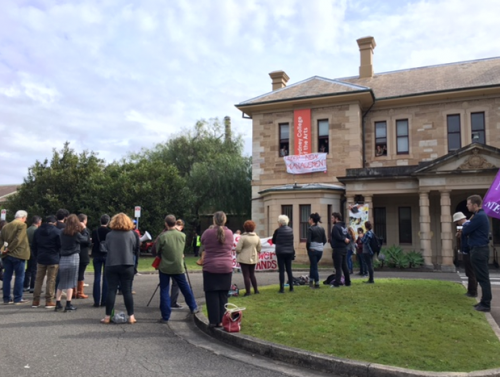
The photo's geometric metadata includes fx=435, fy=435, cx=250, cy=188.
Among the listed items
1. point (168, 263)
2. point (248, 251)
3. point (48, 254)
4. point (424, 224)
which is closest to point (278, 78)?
point (424, 224)

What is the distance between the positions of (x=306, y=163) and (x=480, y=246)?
1584 centimetres

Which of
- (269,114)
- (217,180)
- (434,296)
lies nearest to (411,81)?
(269,114)

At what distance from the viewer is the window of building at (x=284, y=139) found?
24859mm

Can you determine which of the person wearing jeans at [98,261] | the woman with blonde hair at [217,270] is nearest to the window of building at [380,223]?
the person wearing jeans at [98,261]

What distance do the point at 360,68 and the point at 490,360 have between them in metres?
25.5

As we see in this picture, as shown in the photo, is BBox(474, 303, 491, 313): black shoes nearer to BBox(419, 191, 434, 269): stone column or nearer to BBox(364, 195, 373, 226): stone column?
BBox(419, 191, 434, 269): stone column

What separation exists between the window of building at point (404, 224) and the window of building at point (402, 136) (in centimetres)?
320

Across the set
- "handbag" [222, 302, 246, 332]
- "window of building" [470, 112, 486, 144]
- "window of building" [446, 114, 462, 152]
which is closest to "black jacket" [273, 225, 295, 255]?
"handbag" [222, 302, 246, 332]

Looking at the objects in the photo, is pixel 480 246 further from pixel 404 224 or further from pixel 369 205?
pixel 404 224

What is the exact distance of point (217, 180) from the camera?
33562mm

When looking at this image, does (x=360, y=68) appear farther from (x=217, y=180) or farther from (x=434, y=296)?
(x=434, y=296)

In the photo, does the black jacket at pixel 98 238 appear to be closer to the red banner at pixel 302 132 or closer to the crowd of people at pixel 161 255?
the crowd of people at pixel 161 255

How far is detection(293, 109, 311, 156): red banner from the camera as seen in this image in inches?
950

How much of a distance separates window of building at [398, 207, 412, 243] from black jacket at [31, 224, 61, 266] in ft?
61.4
